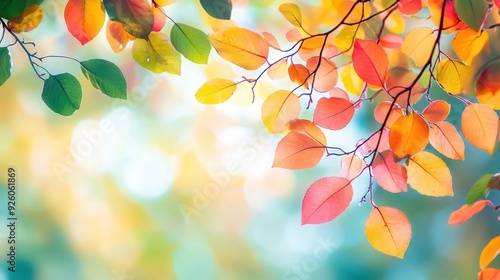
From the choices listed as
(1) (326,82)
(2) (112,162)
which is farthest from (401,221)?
(2) (112,162)

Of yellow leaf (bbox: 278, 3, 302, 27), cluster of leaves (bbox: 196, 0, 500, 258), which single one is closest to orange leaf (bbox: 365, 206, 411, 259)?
cluster of leaves (bbox: 196, 0, 500, 258)

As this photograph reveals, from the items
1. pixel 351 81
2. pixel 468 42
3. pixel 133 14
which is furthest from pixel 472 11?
pixel 133 14

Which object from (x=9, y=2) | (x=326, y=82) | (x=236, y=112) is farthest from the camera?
(x=236, y=112)

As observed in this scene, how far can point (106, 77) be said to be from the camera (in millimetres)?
412

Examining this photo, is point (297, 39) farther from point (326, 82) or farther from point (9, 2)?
point (9, 2)

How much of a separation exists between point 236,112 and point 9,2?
1.38 ft

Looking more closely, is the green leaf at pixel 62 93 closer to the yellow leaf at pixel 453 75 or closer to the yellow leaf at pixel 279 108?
the yellow leaf at pixel 279 108

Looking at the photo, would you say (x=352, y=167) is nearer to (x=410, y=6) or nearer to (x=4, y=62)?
(x=410, y=6)

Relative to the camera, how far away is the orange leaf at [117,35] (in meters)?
0.44

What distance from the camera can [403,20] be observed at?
0.55 meters

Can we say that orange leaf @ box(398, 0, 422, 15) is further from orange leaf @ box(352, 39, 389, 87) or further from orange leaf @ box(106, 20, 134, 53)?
orange leaf @ box(106, 20, 134, 53)

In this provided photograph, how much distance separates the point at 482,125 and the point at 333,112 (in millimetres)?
148

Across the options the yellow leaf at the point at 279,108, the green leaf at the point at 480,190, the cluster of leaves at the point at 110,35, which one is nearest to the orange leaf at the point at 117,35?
the cluster of leaves at the point at 110,35

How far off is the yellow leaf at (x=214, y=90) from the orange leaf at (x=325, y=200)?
0.14 m
